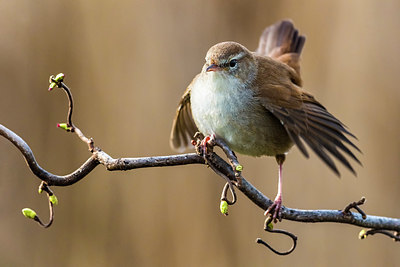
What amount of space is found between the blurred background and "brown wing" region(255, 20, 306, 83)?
41 cm

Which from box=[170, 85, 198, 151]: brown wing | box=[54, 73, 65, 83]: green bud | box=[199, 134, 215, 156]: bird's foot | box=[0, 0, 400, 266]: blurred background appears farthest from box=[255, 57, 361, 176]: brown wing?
box=[0, 0, 400, 266]: blurred background

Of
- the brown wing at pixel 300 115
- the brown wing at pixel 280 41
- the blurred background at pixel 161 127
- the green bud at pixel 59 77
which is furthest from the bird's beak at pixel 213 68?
the blurred background at pixel 161 127

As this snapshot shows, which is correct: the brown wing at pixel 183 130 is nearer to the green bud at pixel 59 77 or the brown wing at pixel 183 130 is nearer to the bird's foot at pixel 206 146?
the bird's foot at pixel 206 146

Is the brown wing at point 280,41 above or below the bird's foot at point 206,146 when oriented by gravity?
above

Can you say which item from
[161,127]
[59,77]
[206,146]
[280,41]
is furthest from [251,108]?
[161,127]

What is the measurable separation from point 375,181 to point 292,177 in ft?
2.37

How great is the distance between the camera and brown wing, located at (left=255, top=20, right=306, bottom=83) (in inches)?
173

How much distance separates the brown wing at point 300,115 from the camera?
2.81 meters

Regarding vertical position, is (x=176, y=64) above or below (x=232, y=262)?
above

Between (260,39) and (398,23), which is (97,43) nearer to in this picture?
(260,39)

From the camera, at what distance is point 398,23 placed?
4887 millimetres

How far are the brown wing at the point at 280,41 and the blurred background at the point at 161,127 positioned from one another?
414 millimetres

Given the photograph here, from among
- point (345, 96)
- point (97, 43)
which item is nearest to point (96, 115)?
point (97, 43)

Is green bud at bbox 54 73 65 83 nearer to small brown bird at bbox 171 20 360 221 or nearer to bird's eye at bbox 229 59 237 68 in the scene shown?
small brown bird at bbox 171 20 360 221
